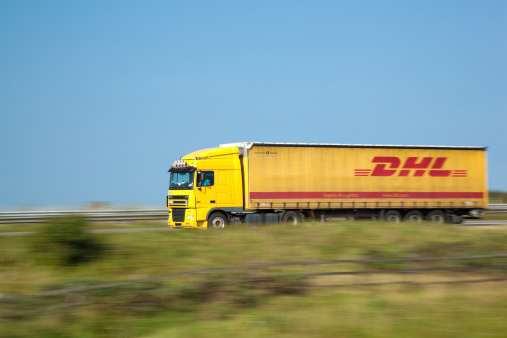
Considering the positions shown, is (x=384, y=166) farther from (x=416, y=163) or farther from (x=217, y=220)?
(x=217, y=220)

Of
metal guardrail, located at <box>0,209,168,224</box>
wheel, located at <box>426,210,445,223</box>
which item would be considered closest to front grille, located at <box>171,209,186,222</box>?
metal guardrail, located at <box>0,209,168,224</box>


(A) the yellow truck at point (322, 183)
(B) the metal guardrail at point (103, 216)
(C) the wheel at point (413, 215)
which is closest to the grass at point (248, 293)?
(A) the yellow truck at point (322, 183)

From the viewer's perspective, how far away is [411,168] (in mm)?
25812

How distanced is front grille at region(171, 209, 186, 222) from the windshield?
98 cm

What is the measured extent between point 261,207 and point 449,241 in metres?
11.7

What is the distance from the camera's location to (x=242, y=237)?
488 inches

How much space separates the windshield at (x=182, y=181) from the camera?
74.0 ft

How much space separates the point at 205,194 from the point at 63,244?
12822 millimetres

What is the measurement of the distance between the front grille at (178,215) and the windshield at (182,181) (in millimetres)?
983

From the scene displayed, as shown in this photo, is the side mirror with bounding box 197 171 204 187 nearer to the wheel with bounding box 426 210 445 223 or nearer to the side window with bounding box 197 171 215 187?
the side window with bounding box 197 171 215 187

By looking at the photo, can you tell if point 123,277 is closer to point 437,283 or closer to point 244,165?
point 437,283

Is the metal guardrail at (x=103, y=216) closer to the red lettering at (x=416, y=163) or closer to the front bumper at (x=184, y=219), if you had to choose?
the front bumper at (x=184, y=219)

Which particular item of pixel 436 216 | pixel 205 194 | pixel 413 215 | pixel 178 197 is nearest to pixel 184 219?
pixel 178 197

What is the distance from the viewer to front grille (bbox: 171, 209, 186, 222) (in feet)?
73.4
